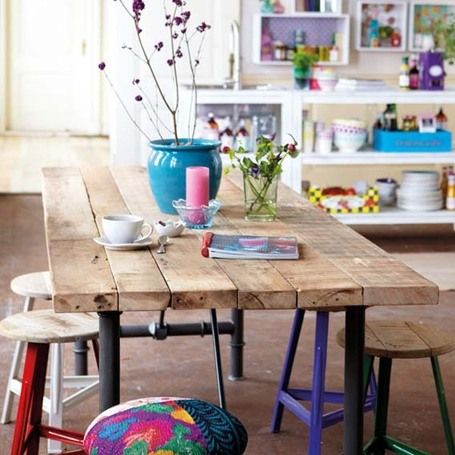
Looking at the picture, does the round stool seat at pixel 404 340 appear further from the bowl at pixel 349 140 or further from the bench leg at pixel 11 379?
the bowl at pixel 349 140

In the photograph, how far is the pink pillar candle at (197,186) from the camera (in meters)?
3.42

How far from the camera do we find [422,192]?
22.3 ft

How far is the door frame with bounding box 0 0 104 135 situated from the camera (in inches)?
497

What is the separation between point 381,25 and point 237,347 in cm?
395

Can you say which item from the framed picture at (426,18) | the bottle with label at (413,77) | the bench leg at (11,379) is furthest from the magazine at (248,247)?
the framed picture at (426,18)

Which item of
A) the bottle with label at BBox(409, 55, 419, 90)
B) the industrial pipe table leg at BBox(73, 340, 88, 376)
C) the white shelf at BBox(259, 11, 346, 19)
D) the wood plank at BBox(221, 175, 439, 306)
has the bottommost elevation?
the industrial pipe table leg at BBox(73, 340, 88, 376)

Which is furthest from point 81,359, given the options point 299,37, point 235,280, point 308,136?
point 299,37

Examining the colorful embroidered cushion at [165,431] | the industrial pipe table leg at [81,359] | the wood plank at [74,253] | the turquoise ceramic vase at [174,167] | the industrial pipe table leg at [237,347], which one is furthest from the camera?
the industrial pipe table leg at [237,347]

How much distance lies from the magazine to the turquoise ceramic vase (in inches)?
21.1

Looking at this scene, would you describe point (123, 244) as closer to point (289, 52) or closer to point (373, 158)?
point (373, 158)

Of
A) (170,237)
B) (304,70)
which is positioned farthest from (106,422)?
(304,70)

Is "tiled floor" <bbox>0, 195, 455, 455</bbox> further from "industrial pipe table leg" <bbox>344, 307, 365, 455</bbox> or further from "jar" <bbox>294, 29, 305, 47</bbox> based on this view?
"jar" <bbox>294, 29, 305, 47</bbox>

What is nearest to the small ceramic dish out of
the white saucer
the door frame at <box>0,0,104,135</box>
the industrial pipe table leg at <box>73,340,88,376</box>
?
the white saucer

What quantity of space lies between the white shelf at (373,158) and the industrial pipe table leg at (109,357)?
162 inches
